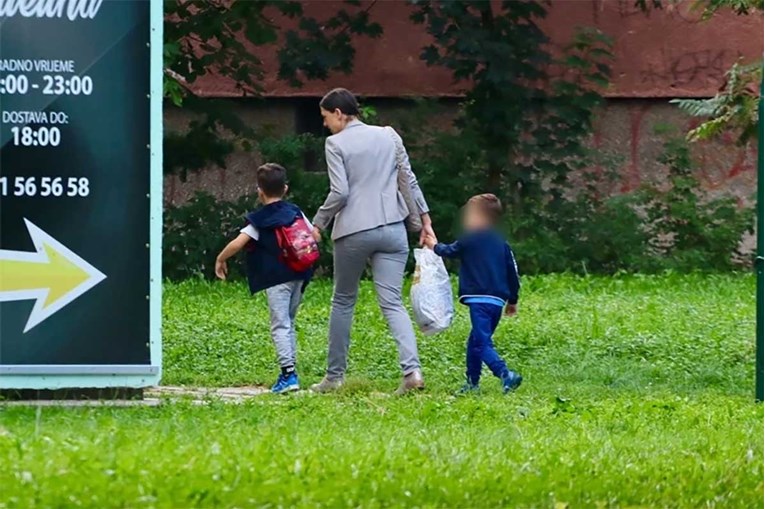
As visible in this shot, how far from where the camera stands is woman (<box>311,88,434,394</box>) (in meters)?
10.2

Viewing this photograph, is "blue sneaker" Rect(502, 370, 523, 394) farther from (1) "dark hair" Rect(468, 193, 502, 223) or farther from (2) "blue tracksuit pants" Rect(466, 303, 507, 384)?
(1) "dark hair" Rect(468, 193, 502, 223)

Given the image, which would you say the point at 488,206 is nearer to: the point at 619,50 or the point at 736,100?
the point at 736,100

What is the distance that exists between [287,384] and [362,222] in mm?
1271

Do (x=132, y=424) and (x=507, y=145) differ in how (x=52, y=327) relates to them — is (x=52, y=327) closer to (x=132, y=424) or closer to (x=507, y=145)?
(x=132, y=424)

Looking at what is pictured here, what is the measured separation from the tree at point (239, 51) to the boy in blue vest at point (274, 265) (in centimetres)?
833

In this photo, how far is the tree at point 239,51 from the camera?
751 inches

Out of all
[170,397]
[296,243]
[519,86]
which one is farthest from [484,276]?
[519,86]

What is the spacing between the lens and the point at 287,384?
35.0 ft

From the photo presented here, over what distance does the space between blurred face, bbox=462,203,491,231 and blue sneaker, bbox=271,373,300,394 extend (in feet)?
4.96

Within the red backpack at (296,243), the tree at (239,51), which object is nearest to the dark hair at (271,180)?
the red backpack at (296,243)

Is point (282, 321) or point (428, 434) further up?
point (282, 321)

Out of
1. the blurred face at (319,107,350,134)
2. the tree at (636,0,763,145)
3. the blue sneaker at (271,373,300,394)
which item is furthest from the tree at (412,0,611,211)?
the blue sneaker at (271,373,300,394)

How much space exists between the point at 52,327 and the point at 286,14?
43.3 ft

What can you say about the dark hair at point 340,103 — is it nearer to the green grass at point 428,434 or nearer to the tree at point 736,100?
the green grass at point 428,434
